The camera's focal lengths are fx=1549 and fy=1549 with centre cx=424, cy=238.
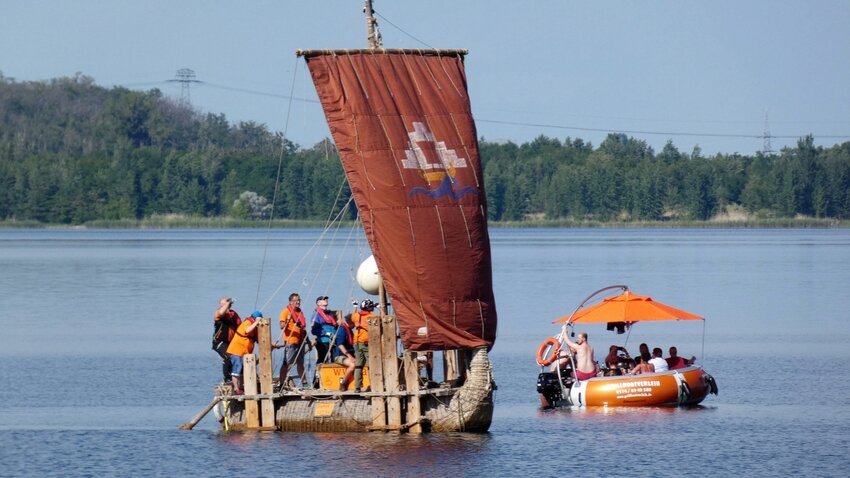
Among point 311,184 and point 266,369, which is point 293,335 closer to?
point 266,369

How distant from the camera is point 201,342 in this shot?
47.4 m

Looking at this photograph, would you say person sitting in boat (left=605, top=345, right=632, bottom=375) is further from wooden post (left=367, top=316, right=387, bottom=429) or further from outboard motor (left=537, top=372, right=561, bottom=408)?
wooden post (left=367, top=316, right=387, bottom=429)

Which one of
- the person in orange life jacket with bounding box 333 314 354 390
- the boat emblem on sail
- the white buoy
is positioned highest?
the boat emblem on sail

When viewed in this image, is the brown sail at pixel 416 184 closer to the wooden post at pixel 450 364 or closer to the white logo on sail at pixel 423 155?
the white logo on sail at pixel 423 155

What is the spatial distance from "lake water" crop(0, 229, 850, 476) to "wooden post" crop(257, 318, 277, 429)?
0.43 meters

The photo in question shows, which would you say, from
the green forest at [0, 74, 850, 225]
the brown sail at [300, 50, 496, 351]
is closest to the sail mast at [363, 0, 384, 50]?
the brown sail at [300, 50, 496, 351]

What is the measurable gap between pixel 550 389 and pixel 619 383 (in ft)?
4.92

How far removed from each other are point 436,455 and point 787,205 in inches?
6211

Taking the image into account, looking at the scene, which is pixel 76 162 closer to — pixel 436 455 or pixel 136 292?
pixel 136 292

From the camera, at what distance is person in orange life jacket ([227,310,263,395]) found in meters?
28.4

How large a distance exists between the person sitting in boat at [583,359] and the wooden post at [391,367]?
21.1 feet

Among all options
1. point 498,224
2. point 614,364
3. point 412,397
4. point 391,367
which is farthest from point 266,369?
point 498,224

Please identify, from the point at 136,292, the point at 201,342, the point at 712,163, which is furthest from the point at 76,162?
the point at 201,342

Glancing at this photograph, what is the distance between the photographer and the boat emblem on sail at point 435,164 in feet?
95.9
